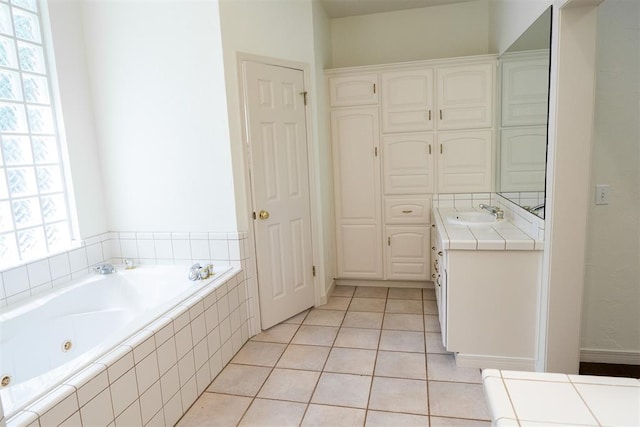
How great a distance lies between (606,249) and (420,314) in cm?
137

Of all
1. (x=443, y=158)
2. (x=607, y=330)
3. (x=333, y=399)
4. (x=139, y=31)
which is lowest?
(x=333, y=399)

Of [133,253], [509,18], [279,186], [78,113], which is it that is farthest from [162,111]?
[509,18]

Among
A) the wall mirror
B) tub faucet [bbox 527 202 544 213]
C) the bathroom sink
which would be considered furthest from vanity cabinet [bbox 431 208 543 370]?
the bathroom sink

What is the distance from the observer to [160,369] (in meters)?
1.93

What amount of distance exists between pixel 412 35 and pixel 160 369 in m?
3.49

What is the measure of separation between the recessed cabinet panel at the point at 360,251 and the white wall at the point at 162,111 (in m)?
1.38

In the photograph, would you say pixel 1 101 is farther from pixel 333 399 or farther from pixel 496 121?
pixel 496 121

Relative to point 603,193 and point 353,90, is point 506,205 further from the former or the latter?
point 353,90

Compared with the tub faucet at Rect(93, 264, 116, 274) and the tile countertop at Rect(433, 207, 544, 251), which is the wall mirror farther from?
the tub faucet at Rect(93, 264, 116, 274)

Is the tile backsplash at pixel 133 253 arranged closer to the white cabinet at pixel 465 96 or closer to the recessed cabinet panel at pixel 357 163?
the recessed cabinet panel at pixel 357 163

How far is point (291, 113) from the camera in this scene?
307cm

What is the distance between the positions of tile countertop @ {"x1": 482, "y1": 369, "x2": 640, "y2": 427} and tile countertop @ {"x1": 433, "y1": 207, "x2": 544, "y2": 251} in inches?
53.0

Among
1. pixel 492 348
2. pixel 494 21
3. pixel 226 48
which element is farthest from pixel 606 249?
pixel 226 48

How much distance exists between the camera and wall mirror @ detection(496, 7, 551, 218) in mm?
2227
